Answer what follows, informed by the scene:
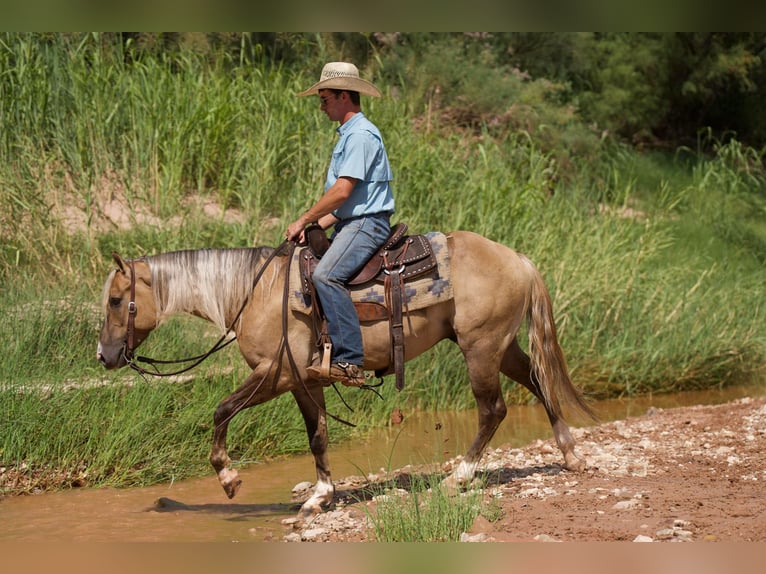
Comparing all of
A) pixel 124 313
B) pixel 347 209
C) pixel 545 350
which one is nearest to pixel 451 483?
pixel 545 350

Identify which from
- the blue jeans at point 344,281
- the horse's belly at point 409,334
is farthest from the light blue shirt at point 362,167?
the horse's belly at point 409,334

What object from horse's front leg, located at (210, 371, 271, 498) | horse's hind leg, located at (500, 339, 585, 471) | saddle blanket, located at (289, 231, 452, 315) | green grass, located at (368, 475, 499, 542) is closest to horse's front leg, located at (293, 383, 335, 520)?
horse's front leg, located at (210, 371, 271, 498)

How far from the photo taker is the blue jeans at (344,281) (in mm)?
6234

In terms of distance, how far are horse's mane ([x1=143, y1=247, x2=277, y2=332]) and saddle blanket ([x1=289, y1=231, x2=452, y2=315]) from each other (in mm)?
274

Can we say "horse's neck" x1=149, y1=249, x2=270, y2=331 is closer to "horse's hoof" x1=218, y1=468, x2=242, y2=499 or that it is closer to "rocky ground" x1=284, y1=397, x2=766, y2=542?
"horse's hoof" x1=218, y1=468, x2=242, y2=499

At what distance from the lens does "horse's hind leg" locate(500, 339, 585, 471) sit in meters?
6.94

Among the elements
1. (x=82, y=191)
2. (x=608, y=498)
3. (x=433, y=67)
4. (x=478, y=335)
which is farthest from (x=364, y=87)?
(x=433, y=67)

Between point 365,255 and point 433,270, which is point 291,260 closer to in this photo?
point 365,255

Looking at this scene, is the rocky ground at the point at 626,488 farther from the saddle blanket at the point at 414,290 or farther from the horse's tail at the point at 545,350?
the saddle blanket at the point at 414,290

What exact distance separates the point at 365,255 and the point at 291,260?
564 millimetres

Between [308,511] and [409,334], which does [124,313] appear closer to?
[308,511]

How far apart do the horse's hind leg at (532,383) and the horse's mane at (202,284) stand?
1.90 m

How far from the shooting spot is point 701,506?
18.0 feet

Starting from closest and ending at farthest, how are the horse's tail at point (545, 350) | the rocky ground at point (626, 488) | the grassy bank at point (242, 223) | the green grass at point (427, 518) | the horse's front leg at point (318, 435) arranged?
the green grass at point (427, 518) → the rocky ground at point (626, 488) → the horse's front leg at point (318, 435) → the horse's tail at point (545, 350) → the grassy bank at point (242, 223)
